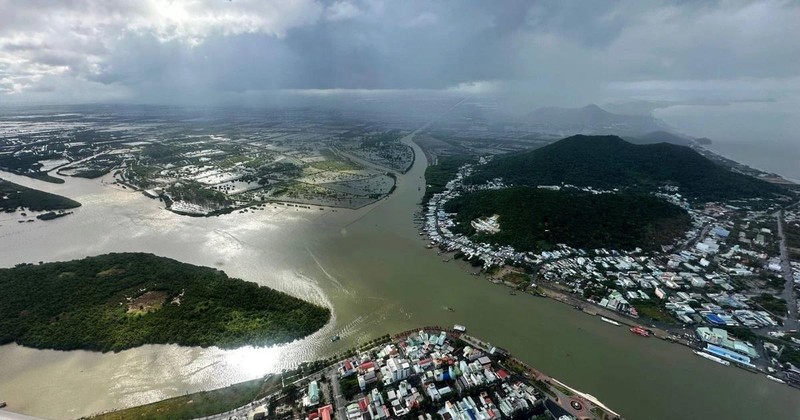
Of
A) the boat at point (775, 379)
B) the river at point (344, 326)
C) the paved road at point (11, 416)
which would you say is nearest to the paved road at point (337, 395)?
the river at point (344, 326)

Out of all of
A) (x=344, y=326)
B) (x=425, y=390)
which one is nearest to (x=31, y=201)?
(x=344, y=326)

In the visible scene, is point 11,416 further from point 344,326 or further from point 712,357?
point 712,357

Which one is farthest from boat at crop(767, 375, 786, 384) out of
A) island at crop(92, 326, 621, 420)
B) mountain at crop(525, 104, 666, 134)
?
mountain at crop(525, 104, 666, 134)

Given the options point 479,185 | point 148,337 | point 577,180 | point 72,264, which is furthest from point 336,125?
point 148,337

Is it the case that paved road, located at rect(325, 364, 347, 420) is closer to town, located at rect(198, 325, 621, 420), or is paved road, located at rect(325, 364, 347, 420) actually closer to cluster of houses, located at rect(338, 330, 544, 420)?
town, located at rect(198, 325, 621, 420)

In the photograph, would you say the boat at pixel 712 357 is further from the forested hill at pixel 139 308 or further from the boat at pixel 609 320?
the forested hill at pixel 139 308
